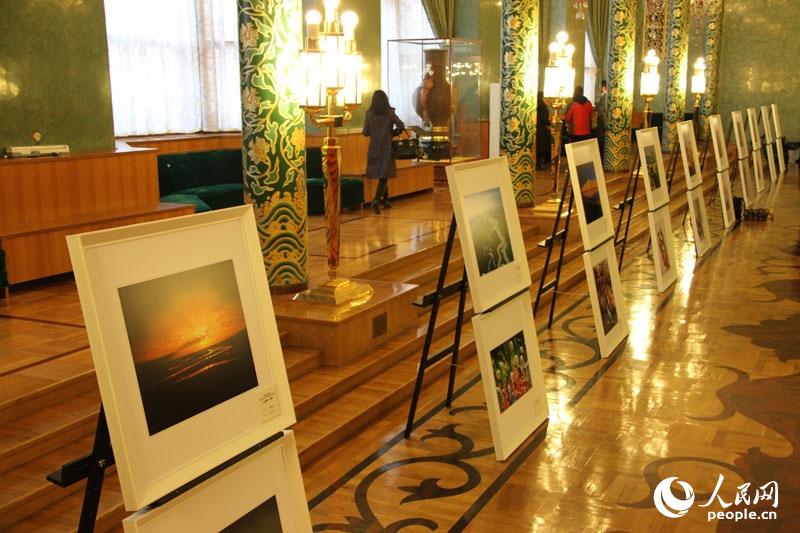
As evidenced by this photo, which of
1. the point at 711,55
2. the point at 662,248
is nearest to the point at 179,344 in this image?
the point at 662,248

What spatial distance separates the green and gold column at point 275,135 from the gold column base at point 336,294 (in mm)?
430

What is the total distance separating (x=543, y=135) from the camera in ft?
60.6

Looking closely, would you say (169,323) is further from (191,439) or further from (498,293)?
(498,293)

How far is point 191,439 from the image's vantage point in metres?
2.54

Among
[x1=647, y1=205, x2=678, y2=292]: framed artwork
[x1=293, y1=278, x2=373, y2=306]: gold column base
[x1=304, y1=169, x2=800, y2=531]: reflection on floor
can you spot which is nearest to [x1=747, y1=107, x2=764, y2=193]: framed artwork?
[x1=647, y1=205, x2=678, y2=292]: framed artwork

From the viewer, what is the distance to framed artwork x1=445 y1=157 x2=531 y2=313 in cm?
466

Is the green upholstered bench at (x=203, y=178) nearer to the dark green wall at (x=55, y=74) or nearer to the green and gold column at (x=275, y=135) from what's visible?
the dark green wall at (x=55, y=74)

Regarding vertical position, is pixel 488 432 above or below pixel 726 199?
below

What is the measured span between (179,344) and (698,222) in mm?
8975

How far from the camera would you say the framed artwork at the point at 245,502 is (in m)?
2.48

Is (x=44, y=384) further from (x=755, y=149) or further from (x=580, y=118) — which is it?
(x=755, y=149)

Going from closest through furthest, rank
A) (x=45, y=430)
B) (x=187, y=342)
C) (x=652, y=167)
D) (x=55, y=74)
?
(x=187, y=342), (x=45, y=430), (x=55, y=74), (x=652, y=167)

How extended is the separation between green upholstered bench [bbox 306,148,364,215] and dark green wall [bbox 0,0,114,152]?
9.55 feet

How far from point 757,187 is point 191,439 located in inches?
603
